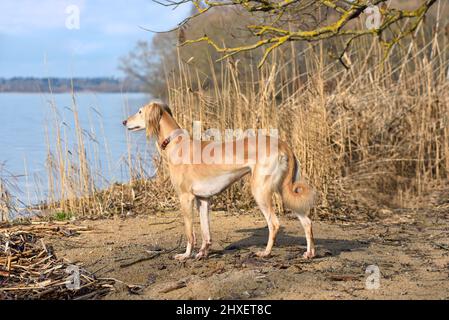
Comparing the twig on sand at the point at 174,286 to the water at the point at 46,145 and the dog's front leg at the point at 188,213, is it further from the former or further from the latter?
the water at the point at 46,145

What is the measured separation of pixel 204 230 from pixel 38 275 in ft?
4.86

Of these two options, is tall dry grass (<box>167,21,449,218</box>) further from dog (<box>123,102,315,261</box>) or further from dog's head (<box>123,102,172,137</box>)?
dog (<box>123,102,315,261</box>)

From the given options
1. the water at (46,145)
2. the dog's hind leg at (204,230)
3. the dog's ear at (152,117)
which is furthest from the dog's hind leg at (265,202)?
the water at (46,145)

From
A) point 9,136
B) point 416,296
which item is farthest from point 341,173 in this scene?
point 9,136

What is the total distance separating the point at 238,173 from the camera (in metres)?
5.85

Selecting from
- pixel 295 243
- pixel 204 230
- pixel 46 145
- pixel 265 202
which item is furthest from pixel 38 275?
pixel 46 145

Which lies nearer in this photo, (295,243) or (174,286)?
(174,286)

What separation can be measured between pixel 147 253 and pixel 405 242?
2699 millimetres

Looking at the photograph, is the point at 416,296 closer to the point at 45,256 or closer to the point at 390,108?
the point at 45,256

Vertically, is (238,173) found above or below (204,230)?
above

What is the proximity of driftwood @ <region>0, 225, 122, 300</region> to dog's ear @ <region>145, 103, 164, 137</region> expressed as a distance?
1.38 metres

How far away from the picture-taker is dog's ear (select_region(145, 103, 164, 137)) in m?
6.04

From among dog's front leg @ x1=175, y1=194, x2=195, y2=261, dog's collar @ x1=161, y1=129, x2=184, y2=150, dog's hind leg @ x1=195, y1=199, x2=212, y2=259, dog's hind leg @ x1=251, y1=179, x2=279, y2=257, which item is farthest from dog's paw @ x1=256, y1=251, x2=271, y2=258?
dog's collar @ x1=161, y1=129, x2=184, y2=150

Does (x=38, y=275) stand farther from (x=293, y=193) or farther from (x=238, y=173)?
(x=293, y=193)
